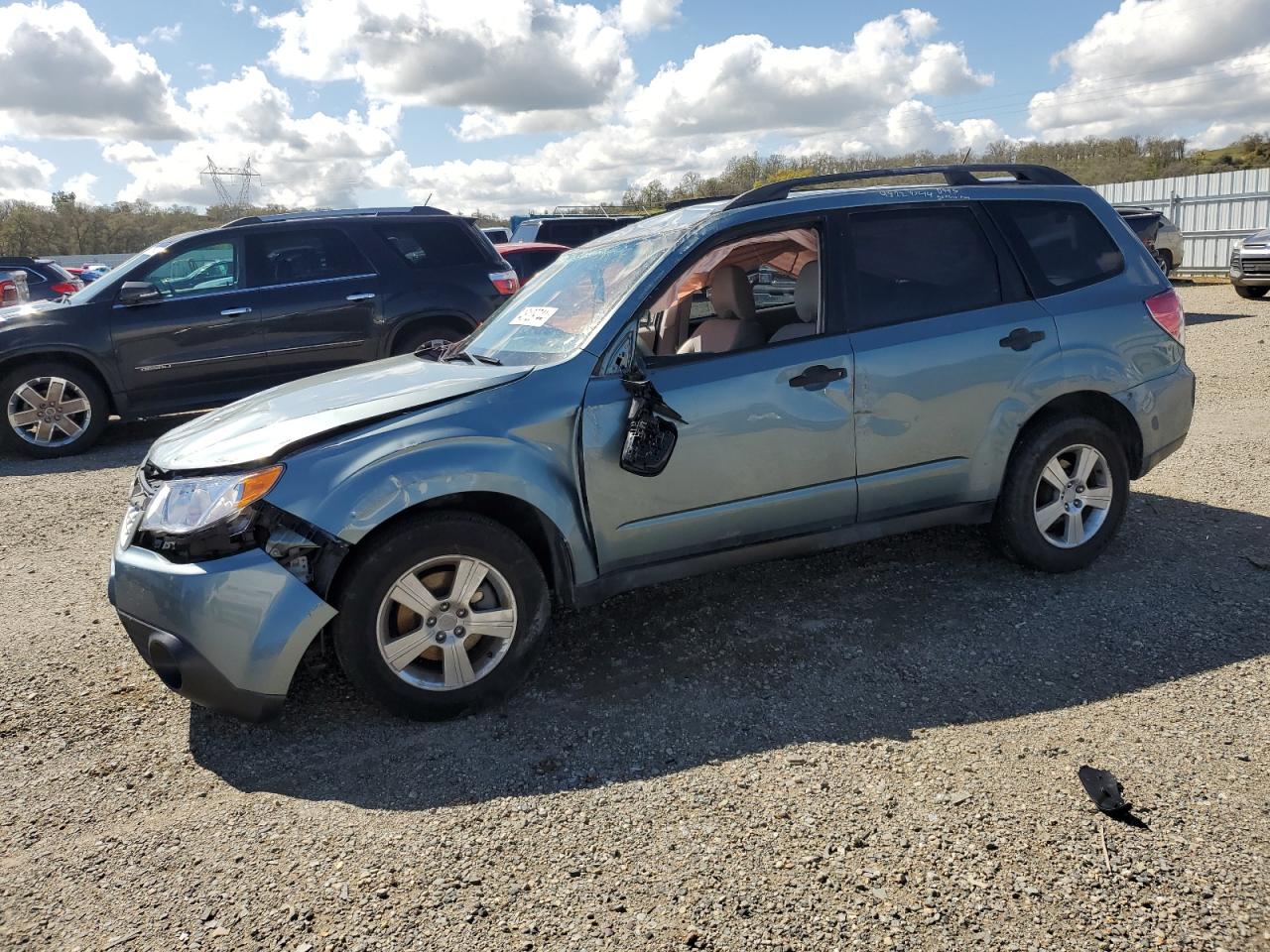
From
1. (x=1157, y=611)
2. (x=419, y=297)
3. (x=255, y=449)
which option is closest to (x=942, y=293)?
(x=1157, y=611)

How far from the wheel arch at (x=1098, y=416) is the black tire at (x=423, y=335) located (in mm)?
5903

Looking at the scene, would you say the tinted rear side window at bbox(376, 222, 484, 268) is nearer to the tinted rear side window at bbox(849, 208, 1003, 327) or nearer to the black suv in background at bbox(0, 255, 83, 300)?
the tinted rear side window at bbox(849, 208, 1003, 327)

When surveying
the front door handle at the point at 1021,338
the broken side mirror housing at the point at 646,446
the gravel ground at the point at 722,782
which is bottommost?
the gravel ground at the point at 722,782

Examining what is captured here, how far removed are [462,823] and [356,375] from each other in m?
2.06

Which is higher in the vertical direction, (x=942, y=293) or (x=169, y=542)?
(x=942, y=293)

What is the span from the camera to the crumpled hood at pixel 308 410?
338 cm

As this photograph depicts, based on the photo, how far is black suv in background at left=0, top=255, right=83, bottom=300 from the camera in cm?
1498

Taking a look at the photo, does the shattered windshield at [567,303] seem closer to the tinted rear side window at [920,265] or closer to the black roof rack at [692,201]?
the black roof rack at [692,201]

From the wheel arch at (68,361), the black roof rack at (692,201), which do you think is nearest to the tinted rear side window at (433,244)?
the wheel arch at (68,361)

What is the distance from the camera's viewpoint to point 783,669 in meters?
3.78

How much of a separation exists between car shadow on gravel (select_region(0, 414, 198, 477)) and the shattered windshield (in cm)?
502

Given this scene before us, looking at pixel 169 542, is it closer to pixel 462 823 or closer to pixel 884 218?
pixel 462 823

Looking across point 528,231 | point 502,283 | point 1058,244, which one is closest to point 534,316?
point 1058,244

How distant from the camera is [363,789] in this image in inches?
122
